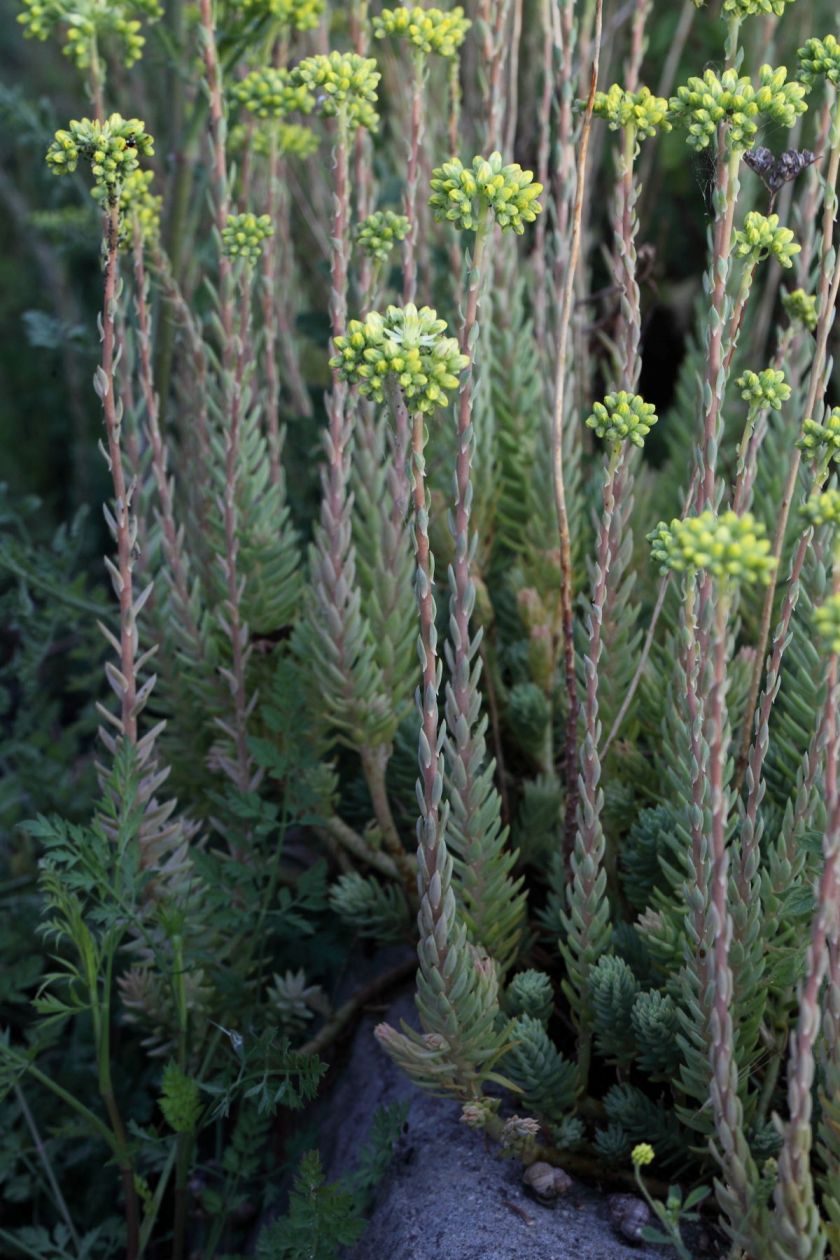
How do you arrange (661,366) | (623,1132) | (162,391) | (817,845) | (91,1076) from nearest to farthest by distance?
(817,845)
(623,1132)
(91,1076)
(162,391)
(661,366)

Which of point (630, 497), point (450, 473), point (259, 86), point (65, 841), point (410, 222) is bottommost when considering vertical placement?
point (65, 841)

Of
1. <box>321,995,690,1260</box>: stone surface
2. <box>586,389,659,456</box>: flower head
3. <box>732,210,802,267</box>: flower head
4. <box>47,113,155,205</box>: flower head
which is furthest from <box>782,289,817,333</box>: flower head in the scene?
<box>321,995,690,1260</box>: stone surface

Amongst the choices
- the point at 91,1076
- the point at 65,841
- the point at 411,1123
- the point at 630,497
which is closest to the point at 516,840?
the point at 411,1123

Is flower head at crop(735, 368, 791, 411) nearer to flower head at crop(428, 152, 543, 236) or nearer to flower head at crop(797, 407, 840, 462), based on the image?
flower head at crop(797, 407, 840, 462)

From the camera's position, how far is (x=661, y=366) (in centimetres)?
344

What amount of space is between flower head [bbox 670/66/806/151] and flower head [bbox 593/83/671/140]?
0.06 m

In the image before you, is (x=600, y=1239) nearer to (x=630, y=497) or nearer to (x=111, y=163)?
(x=630, y=497)

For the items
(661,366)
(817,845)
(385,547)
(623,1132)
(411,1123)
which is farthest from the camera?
(661,366)

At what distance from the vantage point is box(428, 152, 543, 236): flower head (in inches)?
43.9

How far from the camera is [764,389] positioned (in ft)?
4.06

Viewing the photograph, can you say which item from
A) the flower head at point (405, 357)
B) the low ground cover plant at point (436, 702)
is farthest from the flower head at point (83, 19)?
the flower head at point (405, 357)

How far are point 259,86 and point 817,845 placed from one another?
4.04 ft

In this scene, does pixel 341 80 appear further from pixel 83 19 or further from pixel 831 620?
pixel 831 620

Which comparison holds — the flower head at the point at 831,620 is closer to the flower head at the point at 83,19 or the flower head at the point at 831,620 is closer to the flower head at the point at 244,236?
the flower head at the point at 244,236
